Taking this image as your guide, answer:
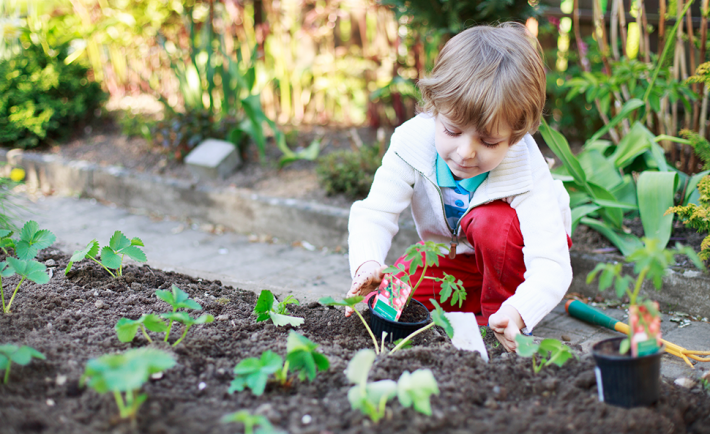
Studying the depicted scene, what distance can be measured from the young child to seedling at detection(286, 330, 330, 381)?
40 cm

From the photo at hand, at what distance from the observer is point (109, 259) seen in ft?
5.08

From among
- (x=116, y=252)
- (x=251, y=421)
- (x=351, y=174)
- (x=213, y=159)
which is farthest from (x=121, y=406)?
(x=213, y=159)

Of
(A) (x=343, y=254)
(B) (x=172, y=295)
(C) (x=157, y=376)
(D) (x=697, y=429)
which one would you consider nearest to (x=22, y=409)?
(C) (x=157, y=376)

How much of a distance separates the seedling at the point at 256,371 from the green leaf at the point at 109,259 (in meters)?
0.64

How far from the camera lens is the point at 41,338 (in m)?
1.29

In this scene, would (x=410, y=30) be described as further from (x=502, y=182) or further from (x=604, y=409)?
(x=604, y=409)

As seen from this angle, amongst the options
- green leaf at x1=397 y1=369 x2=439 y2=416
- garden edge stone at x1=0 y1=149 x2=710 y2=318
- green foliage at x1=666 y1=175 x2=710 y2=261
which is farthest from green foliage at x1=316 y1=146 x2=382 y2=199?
green leaf at x1=397 y1=369 x2=439 y2=416

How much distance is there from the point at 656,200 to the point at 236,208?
84.0 inches

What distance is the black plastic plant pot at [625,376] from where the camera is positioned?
40.8 inches

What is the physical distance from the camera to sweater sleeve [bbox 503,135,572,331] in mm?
1486

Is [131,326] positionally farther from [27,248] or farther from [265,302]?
[27,248]

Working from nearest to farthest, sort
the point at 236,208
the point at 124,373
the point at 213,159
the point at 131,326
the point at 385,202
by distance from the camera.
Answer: the point at 124,373
the point at 131,326
the point at 385,202
the point at 236,208
the point at 213,159

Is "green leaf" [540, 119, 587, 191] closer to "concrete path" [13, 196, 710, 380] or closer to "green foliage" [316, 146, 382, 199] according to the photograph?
"concrete path" [13, 196, 710, 380]

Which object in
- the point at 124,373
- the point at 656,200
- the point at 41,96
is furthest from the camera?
the point at 41,96
